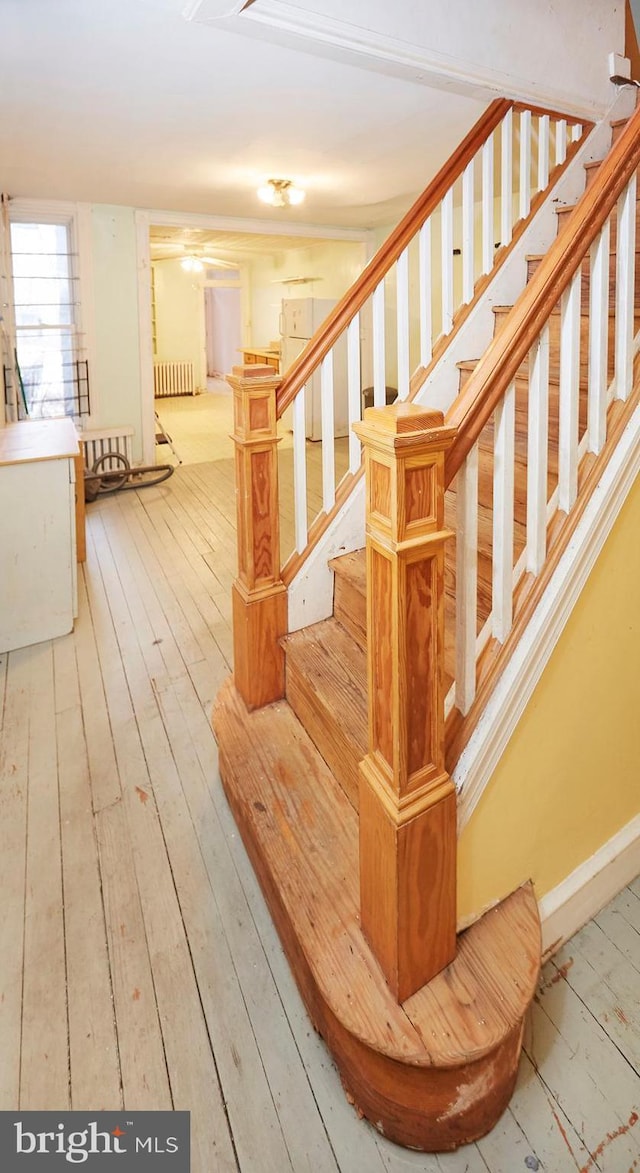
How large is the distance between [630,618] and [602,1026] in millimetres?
929

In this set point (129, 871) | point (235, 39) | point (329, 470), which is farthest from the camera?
point (235, 39)

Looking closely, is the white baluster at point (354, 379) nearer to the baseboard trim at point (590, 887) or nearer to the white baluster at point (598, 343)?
the white baluster at point (598, 343)

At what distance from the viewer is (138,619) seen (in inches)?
128

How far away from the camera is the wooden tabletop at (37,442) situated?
2840mm

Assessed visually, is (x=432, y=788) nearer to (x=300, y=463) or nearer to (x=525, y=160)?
(x=300, y=463)

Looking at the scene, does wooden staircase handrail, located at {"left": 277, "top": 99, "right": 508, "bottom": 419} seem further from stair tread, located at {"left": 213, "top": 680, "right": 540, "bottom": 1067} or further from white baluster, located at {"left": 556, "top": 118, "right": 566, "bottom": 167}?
stair tread, located at {"left": 213, "top": 680, "right": 540, "bottom": 1067}

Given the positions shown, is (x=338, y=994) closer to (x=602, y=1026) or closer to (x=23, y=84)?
(x=602, y=1026)

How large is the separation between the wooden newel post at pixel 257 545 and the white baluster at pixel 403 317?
56cm

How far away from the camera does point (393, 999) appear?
1.22 m

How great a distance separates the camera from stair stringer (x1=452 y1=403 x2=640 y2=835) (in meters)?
1.28

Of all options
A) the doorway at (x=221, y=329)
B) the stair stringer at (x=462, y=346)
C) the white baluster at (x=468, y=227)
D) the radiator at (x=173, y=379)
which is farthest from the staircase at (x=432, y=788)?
the doorway at (x=221, y=329)

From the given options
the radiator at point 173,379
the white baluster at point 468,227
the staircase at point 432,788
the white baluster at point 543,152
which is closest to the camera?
the staircase at point 432,788

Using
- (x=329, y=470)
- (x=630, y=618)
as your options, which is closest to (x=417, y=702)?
(x=630, y=618)

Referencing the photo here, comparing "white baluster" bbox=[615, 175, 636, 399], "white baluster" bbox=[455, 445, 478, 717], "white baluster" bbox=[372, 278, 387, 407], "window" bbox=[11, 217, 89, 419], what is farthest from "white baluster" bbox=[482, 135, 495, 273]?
"window" bbox=[11, 217, 89, 419]
